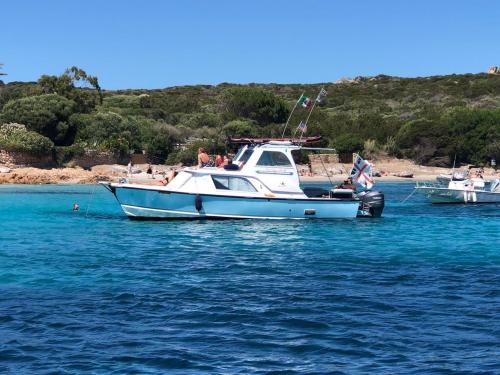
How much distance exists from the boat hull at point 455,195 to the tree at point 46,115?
32.8 meters

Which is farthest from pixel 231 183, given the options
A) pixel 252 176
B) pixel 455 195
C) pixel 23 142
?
pixel 23 142

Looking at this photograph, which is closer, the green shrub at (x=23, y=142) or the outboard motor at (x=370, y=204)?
the outboard motor at (x=370, y=204)

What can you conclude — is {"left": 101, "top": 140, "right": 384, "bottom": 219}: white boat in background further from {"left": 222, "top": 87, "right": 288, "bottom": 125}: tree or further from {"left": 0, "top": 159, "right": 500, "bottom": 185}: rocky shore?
{"left": 222, "top": 87, "right": 288, "bottom": 125}: tree

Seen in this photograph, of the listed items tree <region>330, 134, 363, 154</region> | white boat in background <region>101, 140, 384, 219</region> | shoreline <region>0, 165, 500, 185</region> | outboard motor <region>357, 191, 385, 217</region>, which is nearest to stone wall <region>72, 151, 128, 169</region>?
shoreline <region>0, 165, 500, 185</region>

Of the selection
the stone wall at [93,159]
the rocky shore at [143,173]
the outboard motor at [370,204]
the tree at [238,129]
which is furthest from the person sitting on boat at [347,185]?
the tree at [238,129]

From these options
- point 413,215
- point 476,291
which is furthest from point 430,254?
point 413,215

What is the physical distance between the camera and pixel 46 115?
5953cm

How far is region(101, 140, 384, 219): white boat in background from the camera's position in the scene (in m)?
24.1

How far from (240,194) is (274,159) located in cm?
168

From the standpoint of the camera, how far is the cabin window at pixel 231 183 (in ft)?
79.3

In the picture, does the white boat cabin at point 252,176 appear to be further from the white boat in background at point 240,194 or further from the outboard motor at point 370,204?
the outboard motor at point 370,204

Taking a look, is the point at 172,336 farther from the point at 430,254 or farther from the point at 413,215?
the point at 413,215

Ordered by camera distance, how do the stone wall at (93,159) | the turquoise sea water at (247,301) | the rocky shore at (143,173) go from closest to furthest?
1. the turquoise sea water at (247,301)
2. the rocky shore at (143,173)
3. the stone wall at (93,159)

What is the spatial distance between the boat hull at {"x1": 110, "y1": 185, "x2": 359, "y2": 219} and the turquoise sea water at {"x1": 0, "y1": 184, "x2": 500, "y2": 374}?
1.88 m
